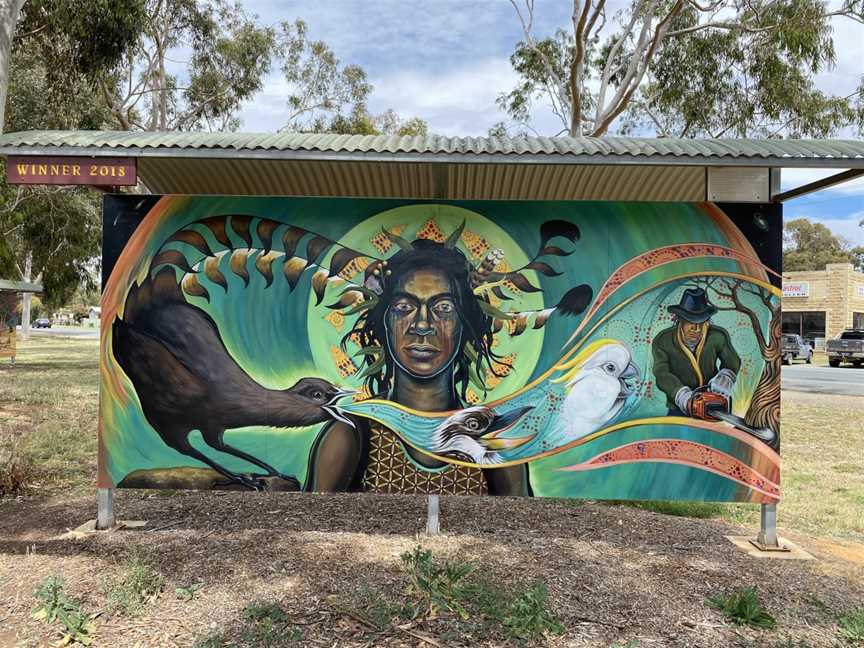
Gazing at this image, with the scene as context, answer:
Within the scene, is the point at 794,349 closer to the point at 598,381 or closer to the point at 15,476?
the point at 598,381

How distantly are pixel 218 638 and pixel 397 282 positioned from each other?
286 centimetres

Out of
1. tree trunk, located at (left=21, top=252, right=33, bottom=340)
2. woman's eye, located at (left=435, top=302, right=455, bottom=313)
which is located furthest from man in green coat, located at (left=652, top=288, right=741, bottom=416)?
tree trunk, located at (left=21, top=252, right=33, bottom=340)

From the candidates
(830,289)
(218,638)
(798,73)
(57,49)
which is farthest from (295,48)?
(830,289)

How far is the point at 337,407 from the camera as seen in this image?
5105mm

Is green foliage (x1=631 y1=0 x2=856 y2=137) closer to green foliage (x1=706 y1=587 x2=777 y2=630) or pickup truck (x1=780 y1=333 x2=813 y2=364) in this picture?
green foliage (x1=706 y1=587 x2=777 y2=630)

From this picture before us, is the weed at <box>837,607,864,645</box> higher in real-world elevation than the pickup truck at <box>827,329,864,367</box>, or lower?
lower

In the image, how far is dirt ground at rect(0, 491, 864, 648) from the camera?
3582 millimetres

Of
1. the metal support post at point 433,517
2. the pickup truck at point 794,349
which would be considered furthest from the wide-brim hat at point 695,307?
the pickup truck at point 794,349

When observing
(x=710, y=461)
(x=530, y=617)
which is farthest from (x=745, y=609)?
(x=710, y=461)

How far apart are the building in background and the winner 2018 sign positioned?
40.1 metres

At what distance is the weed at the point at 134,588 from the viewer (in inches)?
147

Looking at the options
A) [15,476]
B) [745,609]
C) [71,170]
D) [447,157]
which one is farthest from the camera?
[15,476]

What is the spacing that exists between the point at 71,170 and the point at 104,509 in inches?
→ 112

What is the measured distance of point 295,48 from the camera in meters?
19.8
